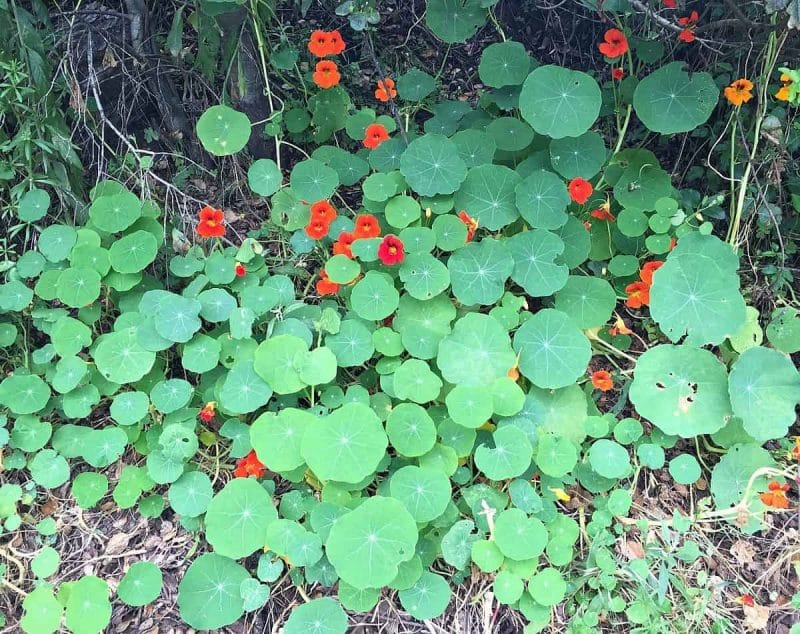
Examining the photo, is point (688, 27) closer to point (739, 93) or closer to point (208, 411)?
point (739, 93)

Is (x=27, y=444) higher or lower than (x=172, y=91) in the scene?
lower

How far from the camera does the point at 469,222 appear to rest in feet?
8.34

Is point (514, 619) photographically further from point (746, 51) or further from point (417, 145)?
point (746, 51)

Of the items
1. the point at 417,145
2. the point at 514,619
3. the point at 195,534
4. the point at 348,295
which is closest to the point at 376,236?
the point at 348,295

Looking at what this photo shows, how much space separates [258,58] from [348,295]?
132 cm

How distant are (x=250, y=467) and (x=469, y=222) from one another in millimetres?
1324

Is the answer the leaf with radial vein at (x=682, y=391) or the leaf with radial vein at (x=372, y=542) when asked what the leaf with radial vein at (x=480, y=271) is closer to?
the leaf with radial vein at (x=682, y=391)

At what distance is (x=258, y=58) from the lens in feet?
9.64

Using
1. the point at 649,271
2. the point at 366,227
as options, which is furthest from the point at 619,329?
the point at 366,227

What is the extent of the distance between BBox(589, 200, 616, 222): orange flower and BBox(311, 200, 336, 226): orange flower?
1.19 m

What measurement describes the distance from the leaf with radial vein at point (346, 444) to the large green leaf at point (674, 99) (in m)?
1.77

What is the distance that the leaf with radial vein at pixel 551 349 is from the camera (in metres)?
2.27

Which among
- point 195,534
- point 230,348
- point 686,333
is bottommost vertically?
point 195,534

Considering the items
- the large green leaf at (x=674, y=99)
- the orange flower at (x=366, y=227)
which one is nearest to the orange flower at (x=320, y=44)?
the orange flower at (x=366, y=227)
